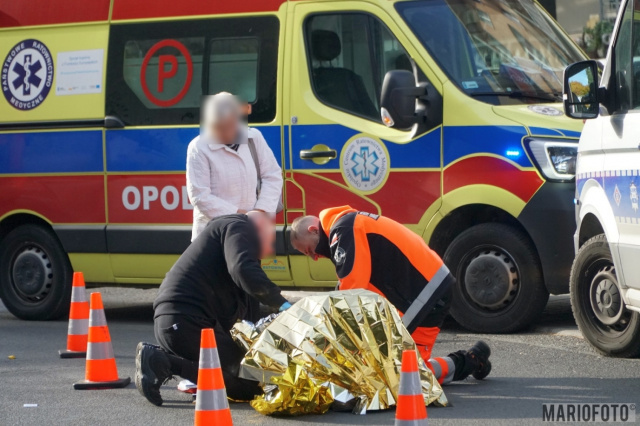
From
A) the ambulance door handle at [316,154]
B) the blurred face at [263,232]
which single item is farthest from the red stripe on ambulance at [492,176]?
the blurred face at [263,232]

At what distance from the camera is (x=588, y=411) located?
18.8ft

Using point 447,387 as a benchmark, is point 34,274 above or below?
above

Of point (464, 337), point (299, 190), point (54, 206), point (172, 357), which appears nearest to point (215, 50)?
point (299, 190)

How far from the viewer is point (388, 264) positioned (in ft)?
20.8

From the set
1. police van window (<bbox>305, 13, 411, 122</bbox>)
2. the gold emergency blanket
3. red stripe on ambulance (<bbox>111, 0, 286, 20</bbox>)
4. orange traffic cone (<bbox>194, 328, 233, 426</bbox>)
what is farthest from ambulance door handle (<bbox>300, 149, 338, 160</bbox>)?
orange traffic cone (<bbox>194, 328, 233, 426</bbox>)

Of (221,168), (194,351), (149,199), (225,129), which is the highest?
(225,129)

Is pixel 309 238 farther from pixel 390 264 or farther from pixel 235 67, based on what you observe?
pixel 235 67

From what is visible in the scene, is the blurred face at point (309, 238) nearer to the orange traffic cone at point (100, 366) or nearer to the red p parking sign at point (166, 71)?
the orange traffic cone at point (100, 366)

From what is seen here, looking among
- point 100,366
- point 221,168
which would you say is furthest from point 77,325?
point 221,168

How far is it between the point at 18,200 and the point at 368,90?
3.12 m

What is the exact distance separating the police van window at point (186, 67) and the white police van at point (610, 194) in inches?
102

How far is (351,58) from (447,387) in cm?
291

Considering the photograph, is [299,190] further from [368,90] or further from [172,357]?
[172,357]

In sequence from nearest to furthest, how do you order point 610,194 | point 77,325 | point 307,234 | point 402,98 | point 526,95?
1. point 307,234
2. point 610,194
3. point 77,325
4. point 402,98
5. point 526,95
